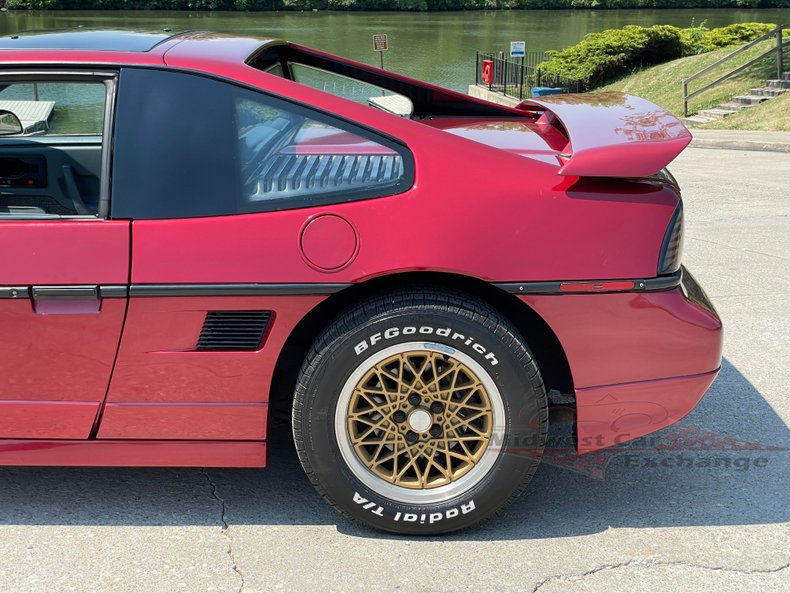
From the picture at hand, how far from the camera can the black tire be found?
2.81m

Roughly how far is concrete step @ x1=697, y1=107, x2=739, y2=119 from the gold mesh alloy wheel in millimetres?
20430

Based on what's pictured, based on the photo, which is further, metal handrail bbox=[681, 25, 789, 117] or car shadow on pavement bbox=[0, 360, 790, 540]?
metal handrail bbox=[681, 25, 789, 117]

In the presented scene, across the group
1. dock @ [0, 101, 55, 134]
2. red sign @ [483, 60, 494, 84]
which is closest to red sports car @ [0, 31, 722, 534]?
dock @ [0, 101, 55, 134]

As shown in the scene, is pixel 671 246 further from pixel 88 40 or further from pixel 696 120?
pixel 696 120

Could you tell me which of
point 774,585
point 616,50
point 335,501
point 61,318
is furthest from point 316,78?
point 616,50

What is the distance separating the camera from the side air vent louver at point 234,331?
2.84 metres

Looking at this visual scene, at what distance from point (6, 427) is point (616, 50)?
96.8ft

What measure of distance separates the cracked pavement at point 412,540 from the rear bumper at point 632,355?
14.2 inches

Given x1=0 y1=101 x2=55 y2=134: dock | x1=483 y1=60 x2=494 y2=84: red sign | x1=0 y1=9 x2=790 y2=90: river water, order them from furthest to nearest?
1. x1=0 y1=9 x2=790 y2=90: river water
2. x1=483 y1=60 x2=494 y2=84: red sign
3. x1=0 y1=101 x2=55 y2=134: dock

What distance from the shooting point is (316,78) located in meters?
3.89

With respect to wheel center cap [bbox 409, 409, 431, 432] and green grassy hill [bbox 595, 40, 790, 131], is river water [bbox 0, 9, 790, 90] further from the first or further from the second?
wheel center cap [bbox 409, 409, 431, 432]

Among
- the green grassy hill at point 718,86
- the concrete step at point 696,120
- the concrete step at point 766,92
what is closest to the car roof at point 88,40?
the green grassy hill at point 718,86

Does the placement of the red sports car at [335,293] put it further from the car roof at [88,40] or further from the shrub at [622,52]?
the shrub at [622,52]

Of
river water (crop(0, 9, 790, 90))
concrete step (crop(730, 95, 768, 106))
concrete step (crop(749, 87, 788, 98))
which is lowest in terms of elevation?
concrete step (crop(730, 95, 768, 106))
